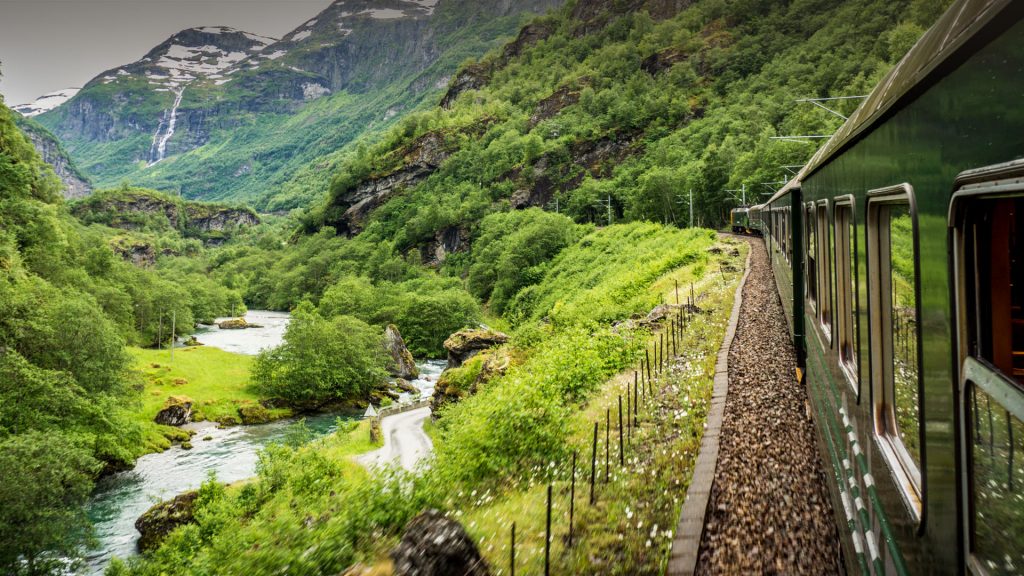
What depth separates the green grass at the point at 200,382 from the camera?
4166 cm

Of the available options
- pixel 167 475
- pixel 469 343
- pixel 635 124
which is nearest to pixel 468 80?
pixel 635 124

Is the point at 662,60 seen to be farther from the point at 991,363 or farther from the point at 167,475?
the point at 991,363

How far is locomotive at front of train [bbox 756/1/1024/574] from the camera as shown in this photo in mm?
1585

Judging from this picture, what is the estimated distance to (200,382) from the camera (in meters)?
47.4

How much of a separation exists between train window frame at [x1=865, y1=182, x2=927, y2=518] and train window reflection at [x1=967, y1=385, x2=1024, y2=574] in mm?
640

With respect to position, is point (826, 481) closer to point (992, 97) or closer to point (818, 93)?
point (992, 97)

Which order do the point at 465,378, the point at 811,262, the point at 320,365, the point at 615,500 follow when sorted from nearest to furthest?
the point at 615,500 < the point at 811,262 < the point at 465,378 < the point at 320,365

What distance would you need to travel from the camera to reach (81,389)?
30.0 meters

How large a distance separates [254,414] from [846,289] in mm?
45110

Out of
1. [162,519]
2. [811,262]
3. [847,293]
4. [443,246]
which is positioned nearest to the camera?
[847,293]

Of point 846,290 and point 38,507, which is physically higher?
point 846,290

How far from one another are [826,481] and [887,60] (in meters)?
93.8

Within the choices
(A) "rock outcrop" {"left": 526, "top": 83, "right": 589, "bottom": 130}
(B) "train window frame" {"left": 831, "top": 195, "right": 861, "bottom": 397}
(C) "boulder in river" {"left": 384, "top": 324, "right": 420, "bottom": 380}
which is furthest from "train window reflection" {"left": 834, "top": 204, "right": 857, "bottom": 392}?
(A) "rock outcrop" {"left": 526, "top": 83, "right": 589, "bottom": 130}

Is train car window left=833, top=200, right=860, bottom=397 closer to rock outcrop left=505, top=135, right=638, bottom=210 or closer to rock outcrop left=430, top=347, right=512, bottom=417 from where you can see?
rock outcrop left=430, top=347, right=512, bottom=417
